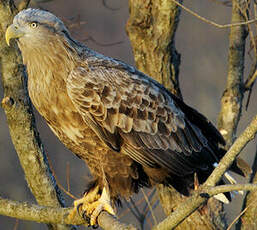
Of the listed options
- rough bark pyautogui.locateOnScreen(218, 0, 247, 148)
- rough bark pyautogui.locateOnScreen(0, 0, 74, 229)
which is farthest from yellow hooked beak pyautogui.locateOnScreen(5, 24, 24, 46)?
rough bark pyautogui.locateOnScreen(218, 0, 247, 148)

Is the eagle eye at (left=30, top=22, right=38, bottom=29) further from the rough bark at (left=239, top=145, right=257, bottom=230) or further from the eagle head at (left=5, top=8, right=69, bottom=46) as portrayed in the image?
the rough bark at (left=239, top=145, right=257, bottom=230)

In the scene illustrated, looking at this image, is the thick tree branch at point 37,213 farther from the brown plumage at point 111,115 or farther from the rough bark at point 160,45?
the rough bark at point 160,45

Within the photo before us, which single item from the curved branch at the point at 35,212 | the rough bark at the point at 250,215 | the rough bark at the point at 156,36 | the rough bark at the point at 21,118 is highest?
the rough bark at the point at 156,36

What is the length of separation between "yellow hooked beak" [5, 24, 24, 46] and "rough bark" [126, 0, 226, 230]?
122 centimetres

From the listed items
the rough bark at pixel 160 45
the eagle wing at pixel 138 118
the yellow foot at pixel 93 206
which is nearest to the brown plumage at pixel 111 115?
the eagle wing at pixel 138 118

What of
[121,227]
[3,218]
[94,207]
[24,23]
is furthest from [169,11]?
[3,218]

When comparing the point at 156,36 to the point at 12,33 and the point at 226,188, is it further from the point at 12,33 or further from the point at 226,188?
the point at 226,188

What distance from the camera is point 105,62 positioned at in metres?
4.33

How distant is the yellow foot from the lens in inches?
166

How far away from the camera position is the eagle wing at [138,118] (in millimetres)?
4152

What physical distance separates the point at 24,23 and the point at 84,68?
492 millimetres

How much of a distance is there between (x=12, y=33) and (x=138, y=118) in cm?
104

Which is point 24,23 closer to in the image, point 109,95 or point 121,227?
point 109,95

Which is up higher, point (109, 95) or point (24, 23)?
point (24, 23)
